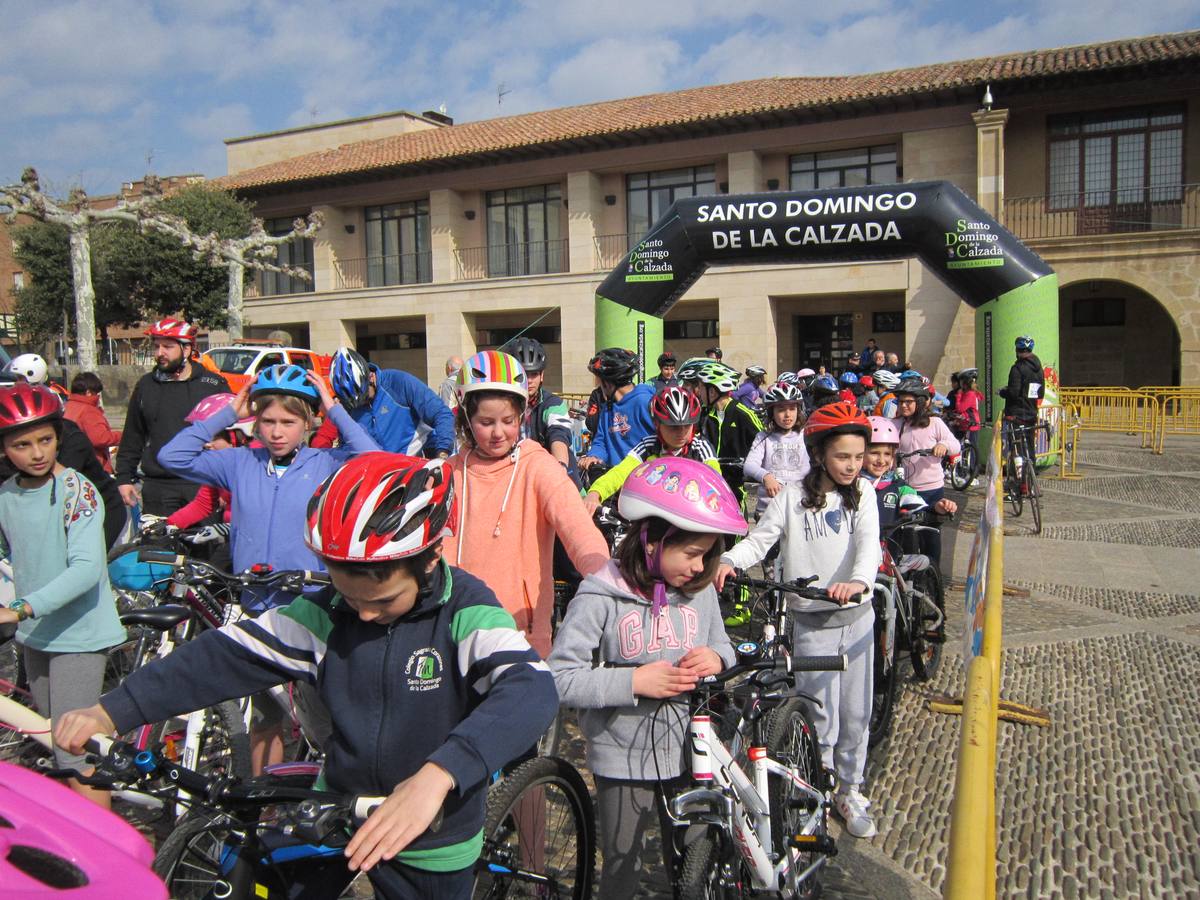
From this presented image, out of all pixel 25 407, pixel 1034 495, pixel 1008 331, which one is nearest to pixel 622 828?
pixel 25 407

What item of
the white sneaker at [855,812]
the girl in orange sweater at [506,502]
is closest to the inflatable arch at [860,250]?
the white sneaker at [855,812]

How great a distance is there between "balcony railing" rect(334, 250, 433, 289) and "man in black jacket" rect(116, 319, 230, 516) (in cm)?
2760

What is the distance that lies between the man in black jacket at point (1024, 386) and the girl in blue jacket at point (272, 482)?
10.7 meters

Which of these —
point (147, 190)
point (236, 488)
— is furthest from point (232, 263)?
point (236, 488)

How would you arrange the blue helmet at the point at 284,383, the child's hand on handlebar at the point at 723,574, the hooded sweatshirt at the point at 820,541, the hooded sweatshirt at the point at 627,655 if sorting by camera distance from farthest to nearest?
the hooded sweatshirt at the point at 820,541, the blue helmet at the point at 284,383, the child's hand on handlebar at the point at 723,574, the hooded sweatshirt at the point at 627,655

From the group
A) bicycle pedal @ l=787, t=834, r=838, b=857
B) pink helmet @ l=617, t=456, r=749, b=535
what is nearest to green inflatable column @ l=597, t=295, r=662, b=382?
bicycle pedal @ l=787, t=834, r=838, b=857

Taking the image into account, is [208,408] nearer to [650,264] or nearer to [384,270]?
[650,264]

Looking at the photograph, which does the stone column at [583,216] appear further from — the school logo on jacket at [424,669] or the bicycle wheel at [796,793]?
the school logo on jacket at [424,669]

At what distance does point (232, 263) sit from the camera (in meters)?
27.5

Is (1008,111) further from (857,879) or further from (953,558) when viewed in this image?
(857,879)

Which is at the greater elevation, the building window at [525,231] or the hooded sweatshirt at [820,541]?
the building window at [525,231]

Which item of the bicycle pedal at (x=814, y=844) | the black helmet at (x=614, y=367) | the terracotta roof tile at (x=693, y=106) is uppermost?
the terracotta roof tile at (x=693, y=106)

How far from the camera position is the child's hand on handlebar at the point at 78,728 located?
1.83 metres

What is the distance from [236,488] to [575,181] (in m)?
27.6
